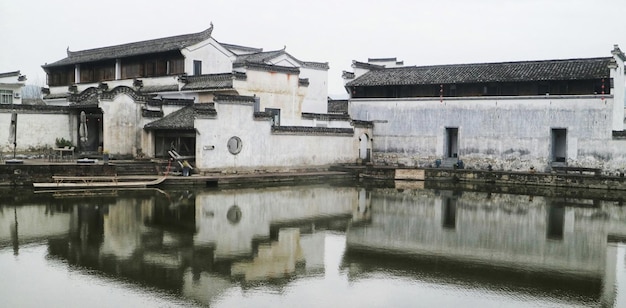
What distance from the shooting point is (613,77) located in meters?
26.6

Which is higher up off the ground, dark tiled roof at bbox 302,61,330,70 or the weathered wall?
dark tiled roof at bbox 302,61,330,70

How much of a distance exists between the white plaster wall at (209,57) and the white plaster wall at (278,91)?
3.43 metres

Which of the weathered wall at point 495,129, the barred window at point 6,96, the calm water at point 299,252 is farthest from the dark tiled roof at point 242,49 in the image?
the calm water at point 299,252

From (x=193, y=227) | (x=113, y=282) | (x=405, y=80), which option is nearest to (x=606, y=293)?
(x=113, y=282)

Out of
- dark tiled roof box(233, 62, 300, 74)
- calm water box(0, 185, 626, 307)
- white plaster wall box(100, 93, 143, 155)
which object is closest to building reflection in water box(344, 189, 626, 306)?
calm water box(0, 185, 626, 307)

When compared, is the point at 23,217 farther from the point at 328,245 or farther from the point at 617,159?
the point at 617,159

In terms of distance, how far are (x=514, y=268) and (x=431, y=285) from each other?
2449 millimetres

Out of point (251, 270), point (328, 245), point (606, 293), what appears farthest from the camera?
point (328, 245)

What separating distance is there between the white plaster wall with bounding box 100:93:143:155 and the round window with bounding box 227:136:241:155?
176 inches

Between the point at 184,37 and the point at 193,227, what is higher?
the point at 184,37

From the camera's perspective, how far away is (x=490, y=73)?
100 feet

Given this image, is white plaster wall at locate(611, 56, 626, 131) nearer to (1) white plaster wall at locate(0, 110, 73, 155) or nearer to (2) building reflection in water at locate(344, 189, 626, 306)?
(2) building reflection in water at locate(344, 189, 626, 306)

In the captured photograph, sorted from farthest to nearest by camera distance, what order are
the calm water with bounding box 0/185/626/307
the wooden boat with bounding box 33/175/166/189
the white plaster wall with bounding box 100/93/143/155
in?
the white plaster wall with bounding box 100/93/143/155, the wooden boat with bounding box 33/175/166/189, the calm water with bounding box 0/185/626/307

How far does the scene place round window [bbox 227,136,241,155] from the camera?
2614 cm
